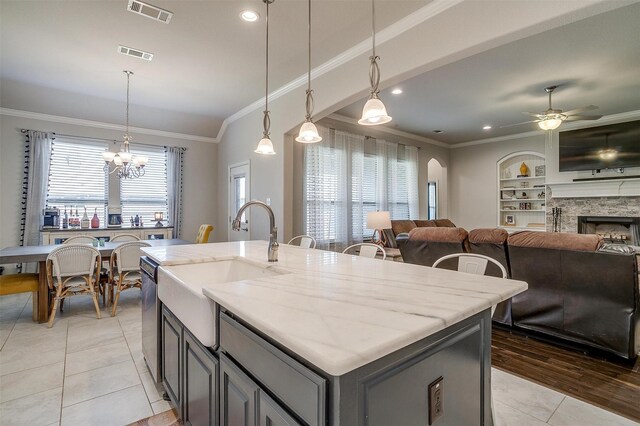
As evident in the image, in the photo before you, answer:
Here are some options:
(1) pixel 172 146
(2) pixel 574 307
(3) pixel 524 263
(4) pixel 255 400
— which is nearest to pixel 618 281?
(2) pixel 574 307

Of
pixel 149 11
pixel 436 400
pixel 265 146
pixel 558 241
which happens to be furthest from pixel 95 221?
pixel 558 241

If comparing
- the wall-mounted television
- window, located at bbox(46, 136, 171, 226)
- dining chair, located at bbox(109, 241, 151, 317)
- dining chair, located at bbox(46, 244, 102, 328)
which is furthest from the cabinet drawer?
the wall-mounted television

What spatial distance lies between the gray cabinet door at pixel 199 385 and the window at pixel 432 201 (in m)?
7.99

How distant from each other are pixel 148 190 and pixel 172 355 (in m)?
5.20

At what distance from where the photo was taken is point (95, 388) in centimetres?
213

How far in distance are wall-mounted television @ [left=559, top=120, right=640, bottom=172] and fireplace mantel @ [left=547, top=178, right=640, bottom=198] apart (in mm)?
290

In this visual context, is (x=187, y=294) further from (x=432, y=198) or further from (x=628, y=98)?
(x=432, y=198)

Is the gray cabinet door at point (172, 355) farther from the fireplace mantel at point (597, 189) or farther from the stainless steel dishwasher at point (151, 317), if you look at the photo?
the fireplace mantel at point (597, 189)

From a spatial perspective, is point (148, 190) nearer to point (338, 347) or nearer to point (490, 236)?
point (490, 236)

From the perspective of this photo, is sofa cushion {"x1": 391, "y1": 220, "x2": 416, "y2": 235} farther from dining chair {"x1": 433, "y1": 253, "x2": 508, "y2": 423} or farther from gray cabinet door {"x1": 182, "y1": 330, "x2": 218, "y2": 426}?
gray cabinet door {"x1": 182, "y1": 330, "x2": 218, "y2": 426}

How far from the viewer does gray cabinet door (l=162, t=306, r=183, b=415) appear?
1628 millimetres

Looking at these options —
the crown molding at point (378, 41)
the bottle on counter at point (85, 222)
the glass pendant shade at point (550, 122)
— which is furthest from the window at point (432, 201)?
the bottle on counter at point (85, 222)

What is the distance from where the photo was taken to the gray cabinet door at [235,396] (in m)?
0.98

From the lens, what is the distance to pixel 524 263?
281 cm
